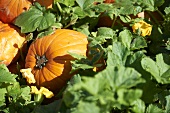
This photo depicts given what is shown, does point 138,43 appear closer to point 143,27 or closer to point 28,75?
point 143,27

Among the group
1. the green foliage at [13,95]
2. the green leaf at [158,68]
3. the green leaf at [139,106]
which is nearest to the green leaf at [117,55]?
the green leaf at [158,68]

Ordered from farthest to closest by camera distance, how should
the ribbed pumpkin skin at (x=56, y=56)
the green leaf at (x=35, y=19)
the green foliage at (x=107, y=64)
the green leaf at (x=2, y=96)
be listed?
the green leaf at (x=35, y=19), the ribbed pumpkin skin at (x=56, y=56), the green leaf at (x=2, y=96), the green foliage at (x=107, y=64)

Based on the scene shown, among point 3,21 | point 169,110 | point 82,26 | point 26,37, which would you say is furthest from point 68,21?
point 169,110


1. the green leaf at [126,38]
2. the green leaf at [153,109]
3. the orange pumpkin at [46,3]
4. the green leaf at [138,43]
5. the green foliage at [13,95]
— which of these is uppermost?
the orange pumpkin at [46,3]

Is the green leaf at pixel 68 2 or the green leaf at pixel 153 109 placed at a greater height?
the green leaf at pixel 68 2

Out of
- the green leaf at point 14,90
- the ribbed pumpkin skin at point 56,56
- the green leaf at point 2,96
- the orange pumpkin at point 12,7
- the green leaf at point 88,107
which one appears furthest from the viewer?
the orange pumpkin at point 12,7

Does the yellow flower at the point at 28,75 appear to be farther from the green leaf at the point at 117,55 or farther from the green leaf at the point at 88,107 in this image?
the green leaf at the point at 88,107
